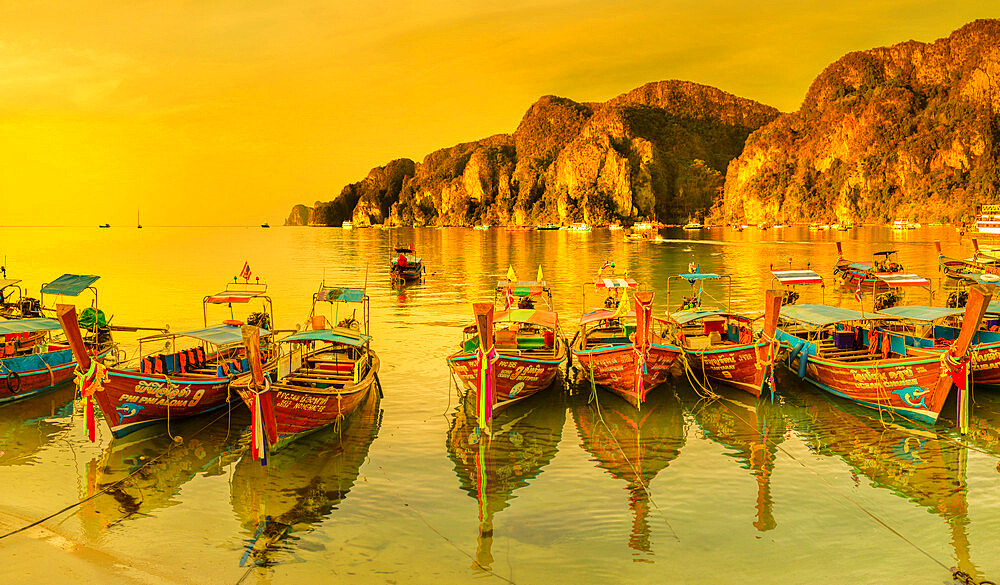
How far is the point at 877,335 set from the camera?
2267cm

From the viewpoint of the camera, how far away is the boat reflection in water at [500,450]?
14.1m

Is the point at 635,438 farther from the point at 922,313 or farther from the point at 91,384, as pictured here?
the point at 91,384

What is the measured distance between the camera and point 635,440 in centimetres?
1820

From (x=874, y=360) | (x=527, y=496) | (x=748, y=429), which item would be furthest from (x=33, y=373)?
Answer: (x=874, y=360)

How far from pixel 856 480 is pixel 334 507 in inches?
454

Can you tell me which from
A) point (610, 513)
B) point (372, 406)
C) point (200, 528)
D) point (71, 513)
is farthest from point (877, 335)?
point (71, 513)

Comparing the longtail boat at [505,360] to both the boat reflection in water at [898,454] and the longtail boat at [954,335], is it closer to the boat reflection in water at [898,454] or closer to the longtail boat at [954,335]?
the boat reflection in water at [898,454]

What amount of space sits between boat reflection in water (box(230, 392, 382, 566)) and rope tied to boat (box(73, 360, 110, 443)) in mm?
3741

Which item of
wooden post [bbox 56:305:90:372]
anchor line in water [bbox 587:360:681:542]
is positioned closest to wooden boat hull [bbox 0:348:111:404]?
wooden post [bbox 56:305:90:372]

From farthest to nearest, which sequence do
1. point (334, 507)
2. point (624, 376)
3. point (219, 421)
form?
point (624, 376) < point (219, 421) < point (334, 507)

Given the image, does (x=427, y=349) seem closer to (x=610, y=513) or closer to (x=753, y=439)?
(x=753, y=439)

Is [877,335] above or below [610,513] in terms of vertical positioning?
above

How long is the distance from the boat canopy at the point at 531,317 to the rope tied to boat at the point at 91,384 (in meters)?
11.2

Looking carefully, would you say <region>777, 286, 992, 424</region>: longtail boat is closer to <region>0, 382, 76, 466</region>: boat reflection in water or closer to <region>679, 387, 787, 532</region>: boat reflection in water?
<region>679, 387, 787, 532</region>: boat reflection in water
